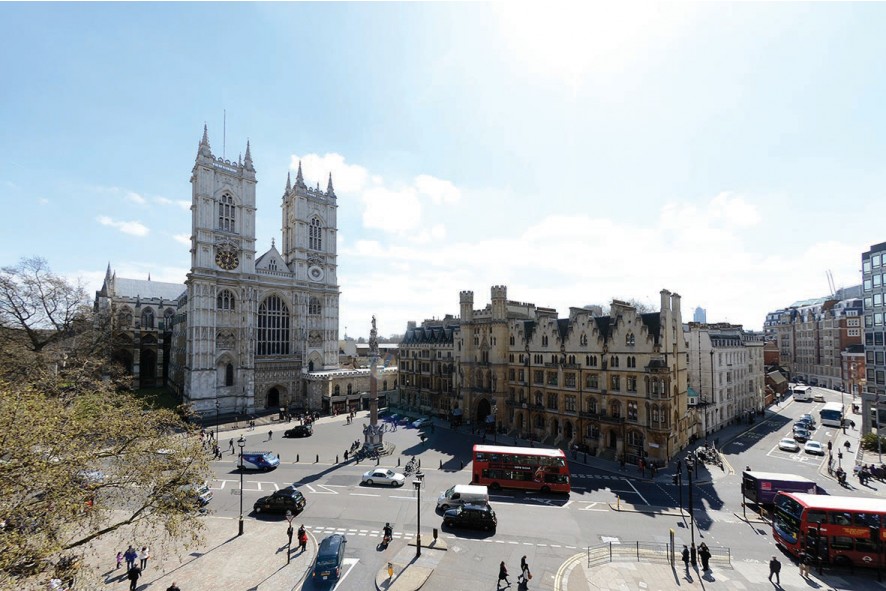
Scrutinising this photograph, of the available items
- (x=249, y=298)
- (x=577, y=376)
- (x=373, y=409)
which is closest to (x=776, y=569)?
(x=577, y=376)

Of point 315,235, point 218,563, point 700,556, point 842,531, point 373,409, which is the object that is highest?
point 315,235

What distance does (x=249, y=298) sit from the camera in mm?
66938

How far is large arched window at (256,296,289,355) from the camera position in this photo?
227ft

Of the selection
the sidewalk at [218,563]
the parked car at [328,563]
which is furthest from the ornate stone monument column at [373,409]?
the parked car at [328,563]

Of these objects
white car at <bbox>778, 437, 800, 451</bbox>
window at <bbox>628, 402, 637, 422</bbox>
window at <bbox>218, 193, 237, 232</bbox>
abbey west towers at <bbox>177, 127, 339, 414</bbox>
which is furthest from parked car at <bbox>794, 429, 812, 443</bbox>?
window at <bbox>218, 193, 237, 232</bbox>

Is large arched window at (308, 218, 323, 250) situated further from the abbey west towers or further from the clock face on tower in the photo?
the clock face on tower

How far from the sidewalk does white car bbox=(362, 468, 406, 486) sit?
8832 mm

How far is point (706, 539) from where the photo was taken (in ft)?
80.4

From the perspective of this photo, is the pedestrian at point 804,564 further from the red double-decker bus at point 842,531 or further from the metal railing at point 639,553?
the metal railing at point 639,553

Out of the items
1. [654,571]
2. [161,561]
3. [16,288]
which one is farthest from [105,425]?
[16,288]

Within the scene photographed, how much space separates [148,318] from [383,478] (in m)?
83.2

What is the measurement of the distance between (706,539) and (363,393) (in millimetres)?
56539

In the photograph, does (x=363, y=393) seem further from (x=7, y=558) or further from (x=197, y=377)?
(x=7, y=558)

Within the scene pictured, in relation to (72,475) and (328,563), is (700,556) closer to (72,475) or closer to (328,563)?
(328,563)
